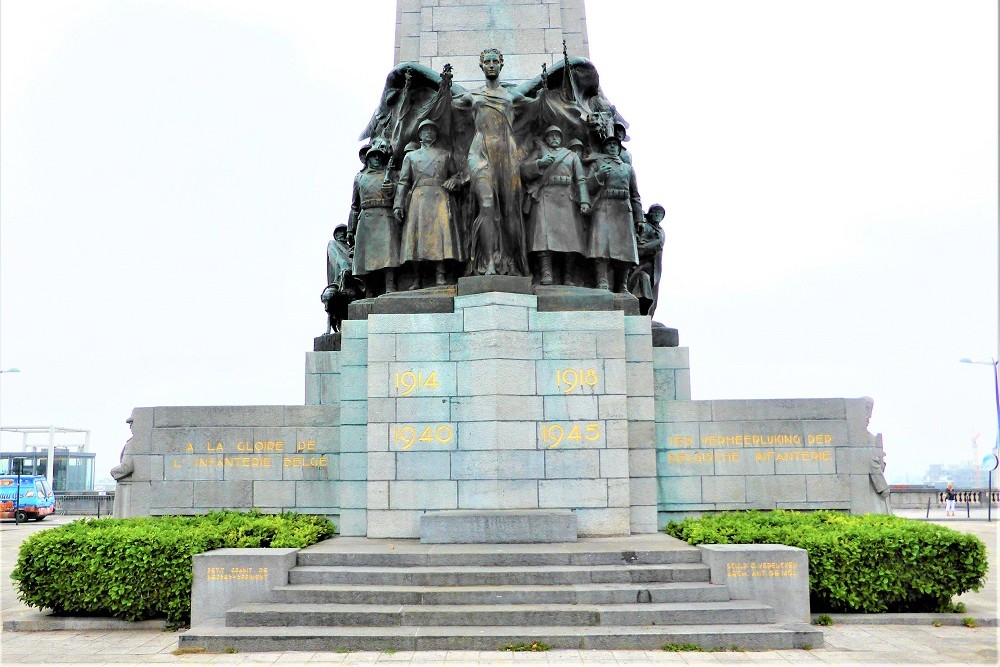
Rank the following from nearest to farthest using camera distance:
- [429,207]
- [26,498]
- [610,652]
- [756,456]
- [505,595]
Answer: [610,652]
[505,595]
[756,456]
[429,207]
[26,498]

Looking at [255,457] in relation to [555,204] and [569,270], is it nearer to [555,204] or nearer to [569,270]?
[569,270]

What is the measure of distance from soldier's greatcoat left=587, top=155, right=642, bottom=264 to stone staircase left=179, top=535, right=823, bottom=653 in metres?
5.80

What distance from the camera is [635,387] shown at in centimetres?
1566

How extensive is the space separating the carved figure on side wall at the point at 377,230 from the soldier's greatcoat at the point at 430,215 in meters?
0.41

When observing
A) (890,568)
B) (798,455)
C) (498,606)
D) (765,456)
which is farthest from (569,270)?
(890,568)

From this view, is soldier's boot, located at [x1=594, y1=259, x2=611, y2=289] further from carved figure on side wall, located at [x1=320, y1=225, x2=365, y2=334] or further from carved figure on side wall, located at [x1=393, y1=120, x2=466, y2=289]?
carved figure on side wall, located at [x1=320, y1=225, x2=365, y2=334]

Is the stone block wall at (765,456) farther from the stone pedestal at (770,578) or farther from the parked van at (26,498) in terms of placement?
the parked van at (26,498)

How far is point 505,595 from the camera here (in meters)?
11.4

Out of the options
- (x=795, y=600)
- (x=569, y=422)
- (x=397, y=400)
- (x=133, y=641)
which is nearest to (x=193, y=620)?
(x=133, y=641)

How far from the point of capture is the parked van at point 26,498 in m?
38.7

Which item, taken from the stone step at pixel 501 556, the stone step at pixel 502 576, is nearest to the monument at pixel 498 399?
the stone step at pixel 501 556

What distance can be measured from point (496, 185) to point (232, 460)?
6.60m

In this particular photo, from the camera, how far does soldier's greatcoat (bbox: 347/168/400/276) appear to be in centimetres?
1669

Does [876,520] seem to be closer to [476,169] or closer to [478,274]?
[478,274]
